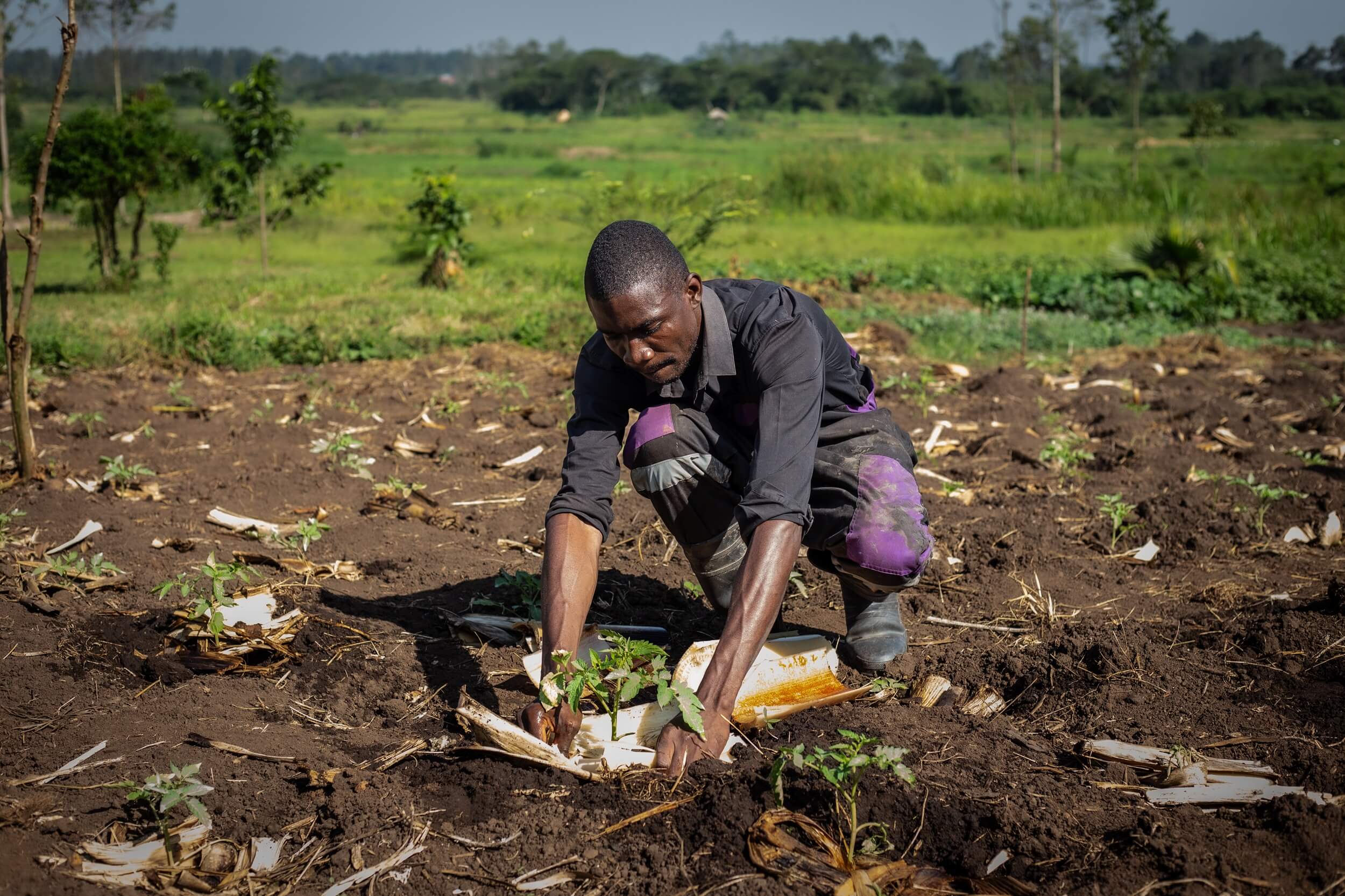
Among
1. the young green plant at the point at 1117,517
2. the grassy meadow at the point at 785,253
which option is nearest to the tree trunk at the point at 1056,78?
the grassy meadow at the point at 785,253

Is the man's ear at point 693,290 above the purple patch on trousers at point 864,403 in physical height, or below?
above

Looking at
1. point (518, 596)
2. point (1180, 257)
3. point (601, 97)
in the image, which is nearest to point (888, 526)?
point (518, 596)

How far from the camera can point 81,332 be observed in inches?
302

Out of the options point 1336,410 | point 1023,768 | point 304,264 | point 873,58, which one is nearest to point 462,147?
point 304,264

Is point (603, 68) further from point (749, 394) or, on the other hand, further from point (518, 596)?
point (749, 394)

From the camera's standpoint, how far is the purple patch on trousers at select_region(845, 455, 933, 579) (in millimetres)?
3082

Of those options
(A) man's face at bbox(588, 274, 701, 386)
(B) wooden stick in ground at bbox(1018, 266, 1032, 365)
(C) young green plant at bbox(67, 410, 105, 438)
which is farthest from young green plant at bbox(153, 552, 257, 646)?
(B) wooden stick in ground at bbox(1018, 266, 1032, 365)

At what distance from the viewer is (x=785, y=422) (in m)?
2.62

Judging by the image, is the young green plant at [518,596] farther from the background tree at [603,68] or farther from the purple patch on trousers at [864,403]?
the background tree at [603,68]

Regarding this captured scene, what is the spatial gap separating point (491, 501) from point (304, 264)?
9645 mm

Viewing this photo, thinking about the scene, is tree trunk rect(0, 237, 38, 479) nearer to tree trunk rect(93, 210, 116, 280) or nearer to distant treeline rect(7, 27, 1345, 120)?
tree trunk rect(93, 210, 116, 280)

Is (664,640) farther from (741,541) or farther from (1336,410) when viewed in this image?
(1336,410)

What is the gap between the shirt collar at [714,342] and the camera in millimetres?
2883

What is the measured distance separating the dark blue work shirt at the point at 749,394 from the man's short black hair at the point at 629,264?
9.0 inches
